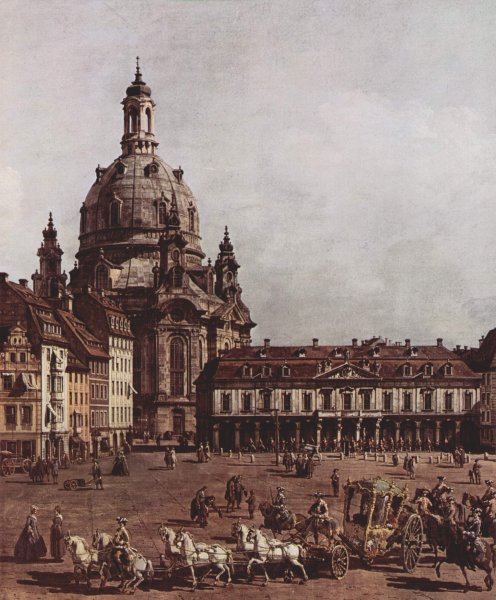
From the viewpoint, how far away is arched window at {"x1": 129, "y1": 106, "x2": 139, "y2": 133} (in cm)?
9769

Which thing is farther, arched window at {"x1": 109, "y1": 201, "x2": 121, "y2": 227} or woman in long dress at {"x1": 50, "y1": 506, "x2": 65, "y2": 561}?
arched window at {"x1": 109, "y1": 201, "x2": 121, "y2": 227}

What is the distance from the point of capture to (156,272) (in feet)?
286

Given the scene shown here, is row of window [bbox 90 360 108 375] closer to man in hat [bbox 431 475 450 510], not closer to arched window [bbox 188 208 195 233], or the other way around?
arched window [bbox 188 208 195 233]

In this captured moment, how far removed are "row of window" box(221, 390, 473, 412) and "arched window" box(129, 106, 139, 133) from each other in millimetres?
36960

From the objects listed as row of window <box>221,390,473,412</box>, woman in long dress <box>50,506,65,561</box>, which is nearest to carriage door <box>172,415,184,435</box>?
row of window <box>221,390,473,412</box>

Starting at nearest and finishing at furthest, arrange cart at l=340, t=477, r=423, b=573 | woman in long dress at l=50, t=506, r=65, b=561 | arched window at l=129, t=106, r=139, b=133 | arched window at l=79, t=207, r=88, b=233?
1. cart at l=340, t=477, r=423, b=573
2. woman in long dress at l=50, t=506, r=65, b=561
3. arched window at l=79, t=207, r=88, b=233
4. arched window at l=129, t=106, r=139, b=133

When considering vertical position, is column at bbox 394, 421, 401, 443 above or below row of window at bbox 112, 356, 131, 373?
below

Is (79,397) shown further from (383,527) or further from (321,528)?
(383,527)

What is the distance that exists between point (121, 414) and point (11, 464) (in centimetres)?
2884

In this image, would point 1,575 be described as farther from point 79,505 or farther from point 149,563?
point 79,505

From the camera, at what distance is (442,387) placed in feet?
240

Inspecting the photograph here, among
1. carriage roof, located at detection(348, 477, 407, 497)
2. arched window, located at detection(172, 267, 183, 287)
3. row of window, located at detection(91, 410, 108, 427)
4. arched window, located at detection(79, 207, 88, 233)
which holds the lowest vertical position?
carriage roof, located at detection(348, 477, 407, 497)

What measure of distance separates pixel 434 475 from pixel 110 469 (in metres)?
16.4

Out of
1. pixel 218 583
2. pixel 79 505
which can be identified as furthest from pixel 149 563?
pixel 79 505
